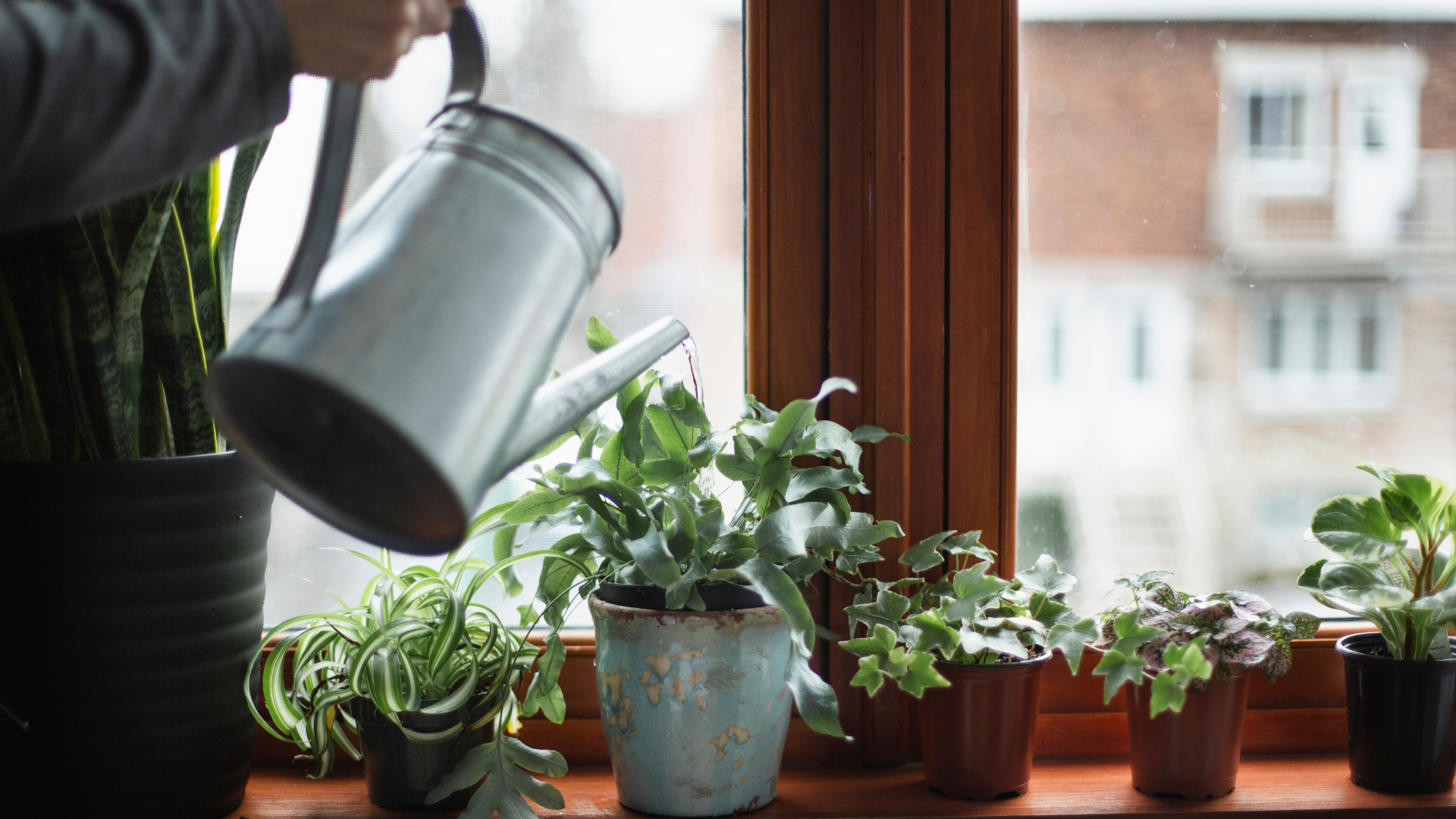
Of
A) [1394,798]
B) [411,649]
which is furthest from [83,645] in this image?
[1394,798]

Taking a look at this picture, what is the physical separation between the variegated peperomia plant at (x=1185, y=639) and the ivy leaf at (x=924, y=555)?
15 cm

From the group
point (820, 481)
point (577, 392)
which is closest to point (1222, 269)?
point (820, 481)

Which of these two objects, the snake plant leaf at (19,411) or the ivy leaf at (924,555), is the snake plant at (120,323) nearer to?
the snake plant leaf at (19,411)

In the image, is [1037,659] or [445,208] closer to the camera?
[445,208]

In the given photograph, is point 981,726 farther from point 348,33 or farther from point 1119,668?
point 348,33

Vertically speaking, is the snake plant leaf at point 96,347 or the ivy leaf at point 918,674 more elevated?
the snake plant leaf at point 96,347

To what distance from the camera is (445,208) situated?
40 centimetres

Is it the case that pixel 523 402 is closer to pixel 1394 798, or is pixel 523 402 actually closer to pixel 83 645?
pixel 83 645

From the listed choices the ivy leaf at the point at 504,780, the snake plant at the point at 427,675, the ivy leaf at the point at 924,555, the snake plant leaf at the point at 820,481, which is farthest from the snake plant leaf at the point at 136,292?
the ivy leaf at the point at 924,555

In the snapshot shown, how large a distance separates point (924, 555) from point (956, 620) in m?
0.06

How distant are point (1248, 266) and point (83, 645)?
1060 millimetres

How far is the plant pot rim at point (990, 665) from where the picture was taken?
79 centimetres

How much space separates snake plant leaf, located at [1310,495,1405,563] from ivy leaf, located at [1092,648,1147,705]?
0.82 ft

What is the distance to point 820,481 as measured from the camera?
78 cm
